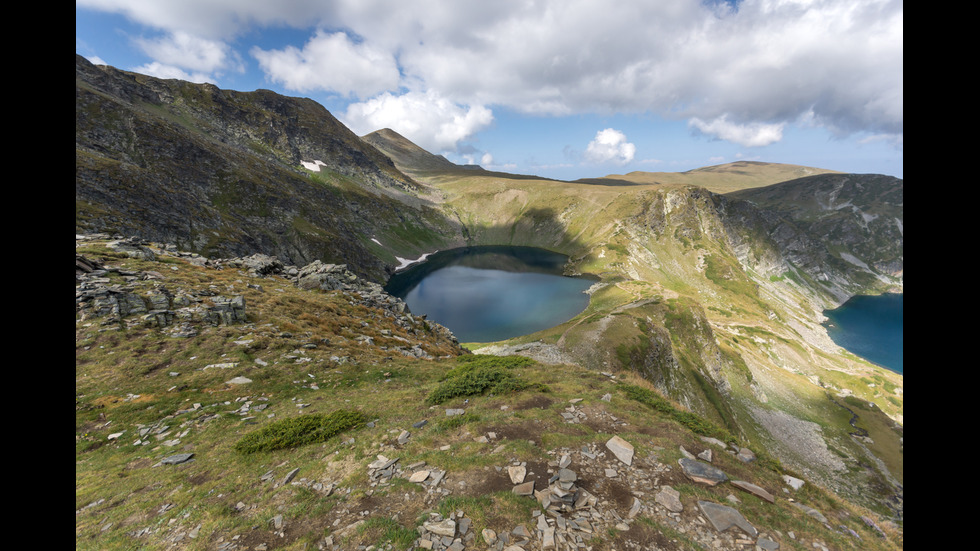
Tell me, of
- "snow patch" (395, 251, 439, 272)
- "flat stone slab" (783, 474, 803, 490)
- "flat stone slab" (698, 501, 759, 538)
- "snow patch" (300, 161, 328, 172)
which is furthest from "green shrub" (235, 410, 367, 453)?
"snow patch" (300, 161, 328, 172)

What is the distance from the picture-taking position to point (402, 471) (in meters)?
10.5

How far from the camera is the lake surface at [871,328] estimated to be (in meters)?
127

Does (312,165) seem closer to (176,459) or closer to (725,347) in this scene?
(725,347)

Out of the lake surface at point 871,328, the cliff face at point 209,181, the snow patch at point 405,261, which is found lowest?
the lake surface at point 871,328

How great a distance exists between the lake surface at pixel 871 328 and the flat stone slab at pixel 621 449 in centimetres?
17105

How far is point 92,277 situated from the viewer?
70.1 feet

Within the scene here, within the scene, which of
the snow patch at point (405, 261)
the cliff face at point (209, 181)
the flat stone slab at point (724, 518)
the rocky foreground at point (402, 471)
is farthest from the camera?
the snow patch at point (405, 261)

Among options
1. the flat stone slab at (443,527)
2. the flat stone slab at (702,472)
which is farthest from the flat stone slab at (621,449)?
the flat stone slab at (443,527)

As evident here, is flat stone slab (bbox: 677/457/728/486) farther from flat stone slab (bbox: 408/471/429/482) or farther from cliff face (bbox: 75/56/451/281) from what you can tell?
cliff face (bbox: 75/56/451/281)

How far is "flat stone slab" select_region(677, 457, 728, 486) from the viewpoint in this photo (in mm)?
10035

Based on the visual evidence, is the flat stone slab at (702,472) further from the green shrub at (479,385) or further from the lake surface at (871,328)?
the lake surface at (871,328)

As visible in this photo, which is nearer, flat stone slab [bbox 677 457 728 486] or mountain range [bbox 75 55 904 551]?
flat stone slab [bbox 677 457 728 486]

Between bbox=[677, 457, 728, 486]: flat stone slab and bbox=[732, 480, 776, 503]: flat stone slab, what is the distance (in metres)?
0.32

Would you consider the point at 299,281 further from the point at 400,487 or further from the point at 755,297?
the point at 755,297
